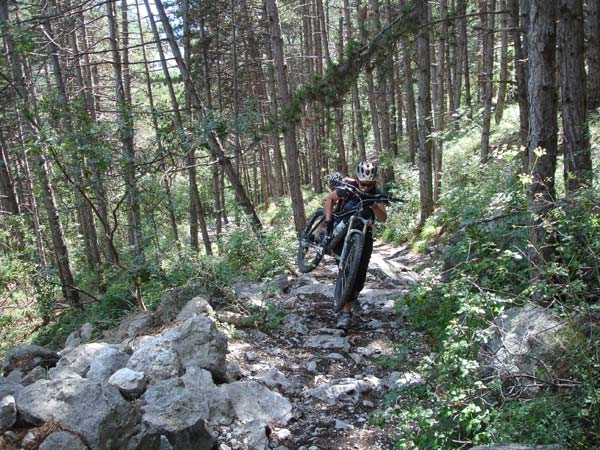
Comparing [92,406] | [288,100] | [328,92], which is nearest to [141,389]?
[92,406]

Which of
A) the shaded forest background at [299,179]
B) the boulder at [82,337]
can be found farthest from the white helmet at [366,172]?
the boulder at [82,337]

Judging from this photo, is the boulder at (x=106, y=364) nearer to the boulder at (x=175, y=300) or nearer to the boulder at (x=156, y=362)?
the boulder at (x=156, y=362)

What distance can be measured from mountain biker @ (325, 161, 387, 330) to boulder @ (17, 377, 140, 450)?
351 centimetres

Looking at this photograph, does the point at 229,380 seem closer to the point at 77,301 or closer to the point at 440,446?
the point at 440,446

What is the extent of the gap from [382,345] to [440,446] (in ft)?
9.65

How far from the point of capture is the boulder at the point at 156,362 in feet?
14.4

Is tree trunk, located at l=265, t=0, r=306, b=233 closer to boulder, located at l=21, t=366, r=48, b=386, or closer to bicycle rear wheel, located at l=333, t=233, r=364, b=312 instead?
Result: bicycle rear wheel, located at l=333, t=233, r=364, b=312

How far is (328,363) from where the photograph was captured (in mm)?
5445

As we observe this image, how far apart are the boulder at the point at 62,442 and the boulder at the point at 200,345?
1.68 meters

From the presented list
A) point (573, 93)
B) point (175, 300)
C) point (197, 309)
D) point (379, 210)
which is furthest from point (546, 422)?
point (175, 300)

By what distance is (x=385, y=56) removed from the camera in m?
8.98

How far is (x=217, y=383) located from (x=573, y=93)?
5.78m

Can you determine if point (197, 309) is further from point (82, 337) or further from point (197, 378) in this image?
point (82, 337)

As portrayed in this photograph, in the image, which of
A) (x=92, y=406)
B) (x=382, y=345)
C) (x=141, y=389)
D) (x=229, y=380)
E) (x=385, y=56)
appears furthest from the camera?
(x=385, y=56)
